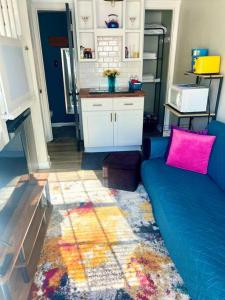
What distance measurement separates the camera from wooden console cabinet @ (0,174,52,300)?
1251 millimetres

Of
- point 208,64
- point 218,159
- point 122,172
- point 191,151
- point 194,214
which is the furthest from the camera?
point 122,172

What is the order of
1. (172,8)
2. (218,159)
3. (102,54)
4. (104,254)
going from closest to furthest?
1. (104,254)
2. (218,159)
3. (172,8)
4. (102,54)

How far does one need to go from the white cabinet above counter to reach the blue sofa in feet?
3.37

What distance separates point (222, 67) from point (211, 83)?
240mm

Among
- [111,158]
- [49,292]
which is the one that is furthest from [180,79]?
[49,292]

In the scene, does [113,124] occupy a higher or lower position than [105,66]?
lower

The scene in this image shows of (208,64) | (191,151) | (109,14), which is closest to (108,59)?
(109,14)

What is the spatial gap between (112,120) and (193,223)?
83.1 inches

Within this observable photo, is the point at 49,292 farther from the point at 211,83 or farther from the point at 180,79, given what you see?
the point at 180,79

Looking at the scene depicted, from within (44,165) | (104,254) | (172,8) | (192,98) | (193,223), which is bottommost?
(104,254)

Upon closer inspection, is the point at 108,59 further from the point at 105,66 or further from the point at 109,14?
the point at 109,14

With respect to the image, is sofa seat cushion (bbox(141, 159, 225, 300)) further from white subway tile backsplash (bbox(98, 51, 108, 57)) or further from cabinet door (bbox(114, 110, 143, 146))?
white subway tile backsplash (bbox(98, 51, 108, 57))

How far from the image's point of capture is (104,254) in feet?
5.76

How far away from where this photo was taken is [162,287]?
1501 millimetres
